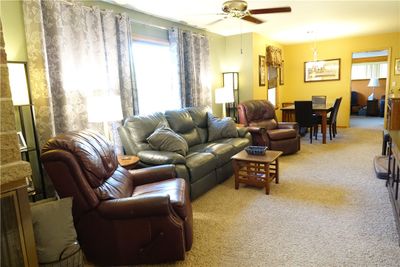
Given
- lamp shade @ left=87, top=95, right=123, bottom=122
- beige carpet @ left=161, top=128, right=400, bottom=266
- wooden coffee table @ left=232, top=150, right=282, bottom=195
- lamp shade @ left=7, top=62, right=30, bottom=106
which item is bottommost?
beige carpet @ left=161, top=128, right=400, bottom=266

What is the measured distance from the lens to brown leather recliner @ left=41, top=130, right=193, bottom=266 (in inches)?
74.7

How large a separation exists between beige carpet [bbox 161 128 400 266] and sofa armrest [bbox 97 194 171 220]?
50cm

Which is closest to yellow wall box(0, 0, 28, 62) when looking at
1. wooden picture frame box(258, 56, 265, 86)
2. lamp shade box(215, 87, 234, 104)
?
lamp shade box(215, 87, 234, 104)

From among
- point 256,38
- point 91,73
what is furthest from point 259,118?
point 91,73

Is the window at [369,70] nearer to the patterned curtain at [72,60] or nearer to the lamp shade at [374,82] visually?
the lamp shade at [374,82]

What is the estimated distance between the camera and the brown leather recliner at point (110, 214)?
1898 mm

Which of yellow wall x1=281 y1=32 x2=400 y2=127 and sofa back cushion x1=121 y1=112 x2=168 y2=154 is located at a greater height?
yellow wall x1=281 y1=32 x2=400 y2=127

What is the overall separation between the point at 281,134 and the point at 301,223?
8.24 ft

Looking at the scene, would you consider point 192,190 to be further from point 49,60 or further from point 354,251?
point 49,60

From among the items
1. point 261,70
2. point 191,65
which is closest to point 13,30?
point 191,65

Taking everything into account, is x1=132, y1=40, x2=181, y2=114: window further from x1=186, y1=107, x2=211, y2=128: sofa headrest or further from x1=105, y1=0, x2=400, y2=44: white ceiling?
x1=105, y1=0, x2=400, y2=44: white ceiling

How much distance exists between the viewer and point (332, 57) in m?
7.41

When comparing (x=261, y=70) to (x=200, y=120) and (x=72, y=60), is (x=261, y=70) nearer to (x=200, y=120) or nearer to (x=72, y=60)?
(x=200, y=120)

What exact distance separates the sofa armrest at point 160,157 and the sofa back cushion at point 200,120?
1.30 m
